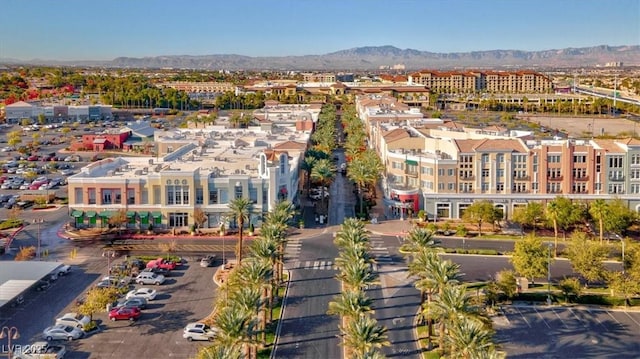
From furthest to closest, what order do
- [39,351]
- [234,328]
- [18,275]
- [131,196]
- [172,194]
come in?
[131,196]
[172,194]
[18,275]
[39,351]
[234,328]

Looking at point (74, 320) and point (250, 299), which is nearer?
point (250, 299)

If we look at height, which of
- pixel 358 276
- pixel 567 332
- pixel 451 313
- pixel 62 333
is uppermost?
pixel 358 276

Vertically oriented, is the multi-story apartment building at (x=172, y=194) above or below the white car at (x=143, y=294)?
above

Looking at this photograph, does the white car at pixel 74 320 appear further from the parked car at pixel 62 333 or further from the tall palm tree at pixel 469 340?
the tall palm tree at pixel 469 340

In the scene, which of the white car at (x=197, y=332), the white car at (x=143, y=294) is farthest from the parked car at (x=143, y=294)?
the white car at (x=197, y=332)

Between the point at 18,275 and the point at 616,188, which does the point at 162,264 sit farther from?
the point at 616,188

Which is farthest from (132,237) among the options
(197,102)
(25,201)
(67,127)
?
(197,102)

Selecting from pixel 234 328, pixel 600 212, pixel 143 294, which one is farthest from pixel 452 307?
pixel 600 212

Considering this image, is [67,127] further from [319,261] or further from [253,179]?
[319,261]
